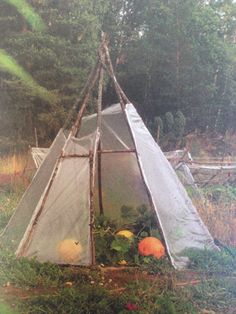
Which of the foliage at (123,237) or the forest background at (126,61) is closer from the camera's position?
the foliage at (123,237)

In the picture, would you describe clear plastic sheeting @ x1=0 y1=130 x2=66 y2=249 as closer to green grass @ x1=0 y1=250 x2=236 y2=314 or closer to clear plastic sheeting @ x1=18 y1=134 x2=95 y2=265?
clear plastic sheeting @ x1=18 y1=134 x2=95 y2=265

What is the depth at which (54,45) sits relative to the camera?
776 inches

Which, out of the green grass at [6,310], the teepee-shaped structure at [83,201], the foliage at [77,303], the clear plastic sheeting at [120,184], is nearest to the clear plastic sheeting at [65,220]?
the teepee-shaped structure at [83,201]

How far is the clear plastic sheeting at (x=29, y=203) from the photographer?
664cm

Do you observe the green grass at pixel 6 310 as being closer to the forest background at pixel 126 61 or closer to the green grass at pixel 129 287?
the green grass at pixel 129 287

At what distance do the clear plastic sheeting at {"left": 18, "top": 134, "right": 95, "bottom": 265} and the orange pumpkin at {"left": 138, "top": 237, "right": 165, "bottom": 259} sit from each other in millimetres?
594

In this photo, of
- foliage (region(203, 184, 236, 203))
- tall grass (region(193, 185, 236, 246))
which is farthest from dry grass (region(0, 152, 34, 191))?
Answer: tall grass (region(193, 185, 236, 246))

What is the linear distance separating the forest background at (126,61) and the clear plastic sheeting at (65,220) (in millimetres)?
12638

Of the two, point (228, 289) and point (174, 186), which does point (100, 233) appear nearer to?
point (174, 186)

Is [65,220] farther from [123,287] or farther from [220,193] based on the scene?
[220,193]

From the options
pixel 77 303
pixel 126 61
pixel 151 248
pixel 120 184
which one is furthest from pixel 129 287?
pixel 126 61

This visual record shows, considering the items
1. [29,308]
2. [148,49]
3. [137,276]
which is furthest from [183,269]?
[148,49]

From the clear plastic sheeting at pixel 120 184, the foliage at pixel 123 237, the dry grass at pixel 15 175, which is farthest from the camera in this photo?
the dry grass at pixel 15 175

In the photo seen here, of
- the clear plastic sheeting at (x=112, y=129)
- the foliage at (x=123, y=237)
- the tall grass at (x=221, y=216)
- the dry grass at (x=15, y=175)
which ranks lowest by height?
the dry grass at (x=15, y=175)
